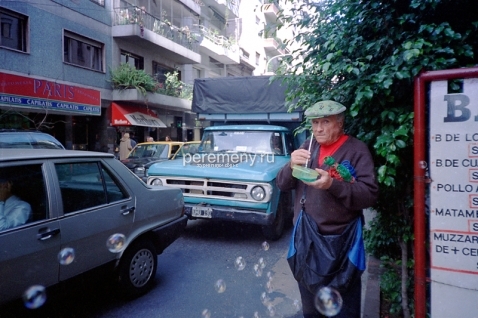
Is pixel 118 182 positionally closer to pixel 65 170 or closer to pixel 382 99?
pixel 65 170

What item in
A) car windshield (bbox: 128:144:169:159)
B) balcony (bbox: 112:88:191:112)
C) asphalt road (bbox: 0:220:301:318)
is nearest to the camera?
asphalt road (bbox: 0:220:301:318)

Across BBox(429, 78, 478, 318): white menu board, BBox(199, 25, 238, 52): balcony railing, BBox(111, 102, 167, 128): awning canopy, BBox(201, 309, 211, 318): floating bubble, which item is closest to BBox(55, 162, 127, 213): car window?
BBox(201, 309, 211, 318): floating bubble

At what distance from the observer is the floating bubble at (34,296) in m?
2.57

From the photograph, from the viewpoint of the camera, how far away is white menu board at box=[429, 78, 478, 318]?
1805mm

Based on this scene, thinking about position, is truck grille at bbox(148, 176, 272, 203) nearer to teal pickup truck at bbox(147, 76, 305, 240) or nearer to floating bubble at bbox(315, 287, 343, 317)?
teal pickup truck at bbox(147, 76, 305, 240)

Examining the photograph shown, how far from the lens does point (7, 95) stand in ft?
36.8

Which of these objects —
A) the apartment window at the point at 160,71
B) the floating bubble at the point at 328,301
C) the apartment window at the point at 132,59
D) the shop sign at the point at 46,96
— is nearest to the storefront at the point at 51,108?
the shop sign at the point at 46,96

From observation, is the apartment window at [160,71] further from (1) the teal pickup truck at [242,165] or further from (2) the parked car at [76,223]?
(2) the parked car at [76,223]

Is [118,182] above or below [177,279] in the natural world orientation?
above

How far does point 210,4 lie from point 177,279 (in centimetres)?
2515

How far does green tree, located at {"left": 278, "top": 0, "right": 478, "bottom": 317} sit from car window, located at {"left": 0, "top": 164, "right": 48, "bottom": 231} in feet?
8.37

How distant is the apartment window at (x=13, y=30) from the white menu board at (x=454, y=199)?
14042 mm

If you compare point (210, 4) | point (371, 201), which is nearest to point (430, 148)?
point (371, 201)

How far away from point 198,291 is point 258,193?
1772 mm
